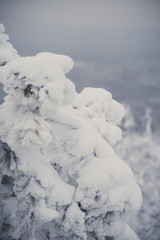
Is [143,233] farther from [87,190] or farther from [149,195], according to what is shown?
[87,190]

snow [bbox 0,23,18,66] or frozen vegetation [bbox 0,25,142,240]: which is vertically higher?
snow [bbox 0,23,18,66]

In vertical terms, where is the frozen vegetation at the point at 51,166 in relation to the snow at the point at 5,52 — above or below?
below

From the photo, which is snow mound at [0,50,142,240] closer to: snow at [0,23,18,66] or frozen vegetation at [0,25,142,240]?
frozen vegetation at [0,25,142,240]

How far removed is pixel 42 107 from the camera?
366 cm

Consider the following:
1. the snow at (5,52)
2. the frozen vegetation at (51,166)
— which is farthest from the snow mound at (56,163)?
the snow at (5,52)

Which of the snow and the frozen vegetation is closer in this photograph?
the frozen vegetation

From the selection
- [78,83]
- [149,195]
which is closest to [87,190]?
[149,195]

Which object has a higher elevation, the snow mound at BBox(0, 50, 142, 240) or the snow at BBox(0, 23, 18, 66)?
the snow at BBox(0, 23, 18, 66)

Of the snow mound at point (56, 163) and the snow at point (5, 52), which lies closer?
the snow mound at point (56, 163)

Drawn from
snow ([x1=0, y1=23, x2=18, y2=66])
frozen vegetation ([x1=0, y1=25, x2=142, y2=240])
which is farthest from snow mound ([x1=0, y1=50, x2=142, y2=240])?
snow ([x1=0, y1=23, x2=18, y2=66])

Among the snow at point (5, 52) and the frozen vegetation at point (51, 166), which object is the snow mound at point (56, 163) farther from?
the snow at point (5, 52)

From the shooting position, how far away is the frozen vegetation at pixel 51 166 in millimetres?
3705

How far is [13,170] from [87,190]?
69.3 inches

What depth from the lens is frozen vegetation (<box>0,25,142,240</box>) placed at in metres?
3.71
